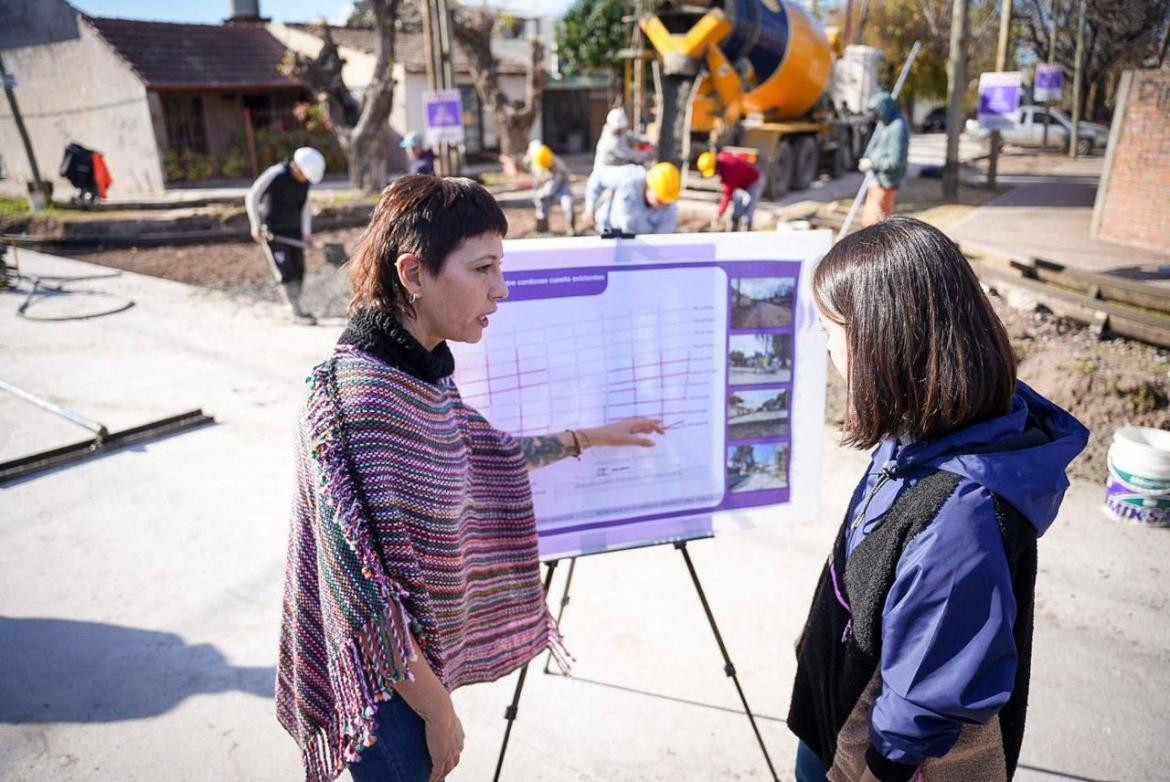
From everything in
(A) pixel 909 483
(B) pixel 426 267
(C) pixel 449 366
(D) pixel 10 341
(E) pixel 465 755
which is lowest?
(E) pixel 465 755

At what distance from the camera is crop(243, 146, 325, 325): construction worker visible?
7195 mm

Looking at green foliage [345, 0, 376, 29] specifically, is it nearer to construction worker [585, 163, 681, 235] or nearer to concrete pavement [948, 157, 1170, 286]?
concrete pavement [948, 157, 1170, 286]

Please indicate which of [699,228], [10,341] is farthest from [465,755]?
[699,228]

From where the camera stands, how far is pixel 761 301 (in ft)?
6.85

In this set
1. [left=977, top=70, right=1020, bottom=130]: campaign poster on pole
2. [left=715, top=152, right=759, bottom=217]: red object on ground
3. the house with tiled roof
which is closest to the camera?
[left=715, top=152, right=759, bottom=217]: red object on ground

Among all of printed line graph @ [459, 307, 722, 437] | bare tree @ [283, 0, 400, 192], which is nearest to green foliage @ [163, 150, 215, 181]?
bare tree @ [283, 0, 400, 192]

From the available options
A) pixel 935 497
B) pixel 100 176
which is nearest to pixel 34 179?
pixel 100 176

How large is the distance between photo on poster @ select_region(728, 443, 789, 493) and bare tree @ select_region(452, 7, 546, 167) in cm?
1954

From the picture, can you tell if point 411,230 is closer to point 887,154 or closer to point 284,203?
point 284,203

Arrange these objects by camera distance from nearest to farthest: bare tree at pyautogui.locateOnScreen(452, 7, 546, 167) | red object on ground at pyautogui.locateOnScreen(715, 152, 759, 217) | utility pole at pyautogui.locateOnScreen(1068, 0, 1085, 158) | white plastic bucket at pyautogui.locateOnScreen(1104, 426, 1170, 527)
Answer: white plastic bucket at pyautogui.locateOnScreen(1104, 426, 1170, 527)
red object on ground at pyautogui.locateOnScreen(715, 152, 759, 217)
bare tree at pyautogui.locateOnScreen(452, 7, 546, 167)
utility pole at pyautogui.locateOnScreen(1068, 0, 1085, 158)

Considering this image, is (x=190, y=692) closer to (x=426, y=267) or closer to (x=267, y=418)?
(x=426, y=267)

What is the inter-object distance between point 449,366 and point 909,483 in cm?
87

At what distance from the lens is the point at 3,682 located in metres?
2.85

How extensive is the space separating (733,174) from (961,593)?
924 centimetres
